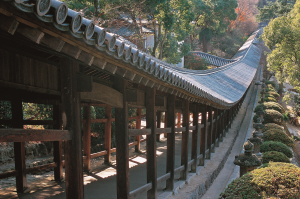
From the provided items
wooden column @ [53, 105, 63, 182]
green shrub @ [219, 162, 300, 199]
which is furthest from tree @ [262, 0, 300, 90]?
wooden column @ [53, 105, 63, 182]

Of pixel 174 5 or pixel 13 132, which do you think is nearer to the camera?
pixel 13 132

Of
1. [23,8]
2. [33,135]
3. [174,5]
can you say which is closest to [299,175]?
[33,135]

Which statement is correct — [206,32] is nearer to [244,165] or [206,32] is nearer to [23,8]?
Answer: [244,165]

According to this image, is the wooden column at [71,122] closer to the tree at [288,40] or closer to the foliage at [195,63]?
the tree at [288,40]

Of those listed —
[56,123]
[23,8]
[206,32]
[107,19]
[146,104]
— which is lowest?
[56,123]

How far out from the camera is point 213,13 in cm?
3309

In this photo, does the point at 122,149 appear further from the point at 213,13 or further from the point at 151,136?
the point at 213,13

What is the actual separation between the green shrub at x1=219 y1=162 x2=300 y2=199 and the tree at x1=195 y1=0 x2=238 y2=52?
96.7ft

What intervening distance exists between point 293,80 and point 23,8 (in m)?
16.5

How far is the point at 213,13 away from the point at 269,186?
31735mm

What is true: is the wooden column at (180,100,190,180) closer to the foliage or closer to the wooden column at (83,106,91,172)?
the wooden column at (83,106,91,172)

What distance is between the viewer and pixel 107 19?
12383mm

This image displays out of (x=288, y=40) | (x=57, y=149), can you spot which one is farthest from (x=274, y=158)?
(x=288, y=40)

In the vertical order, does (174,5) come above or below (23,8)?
above
